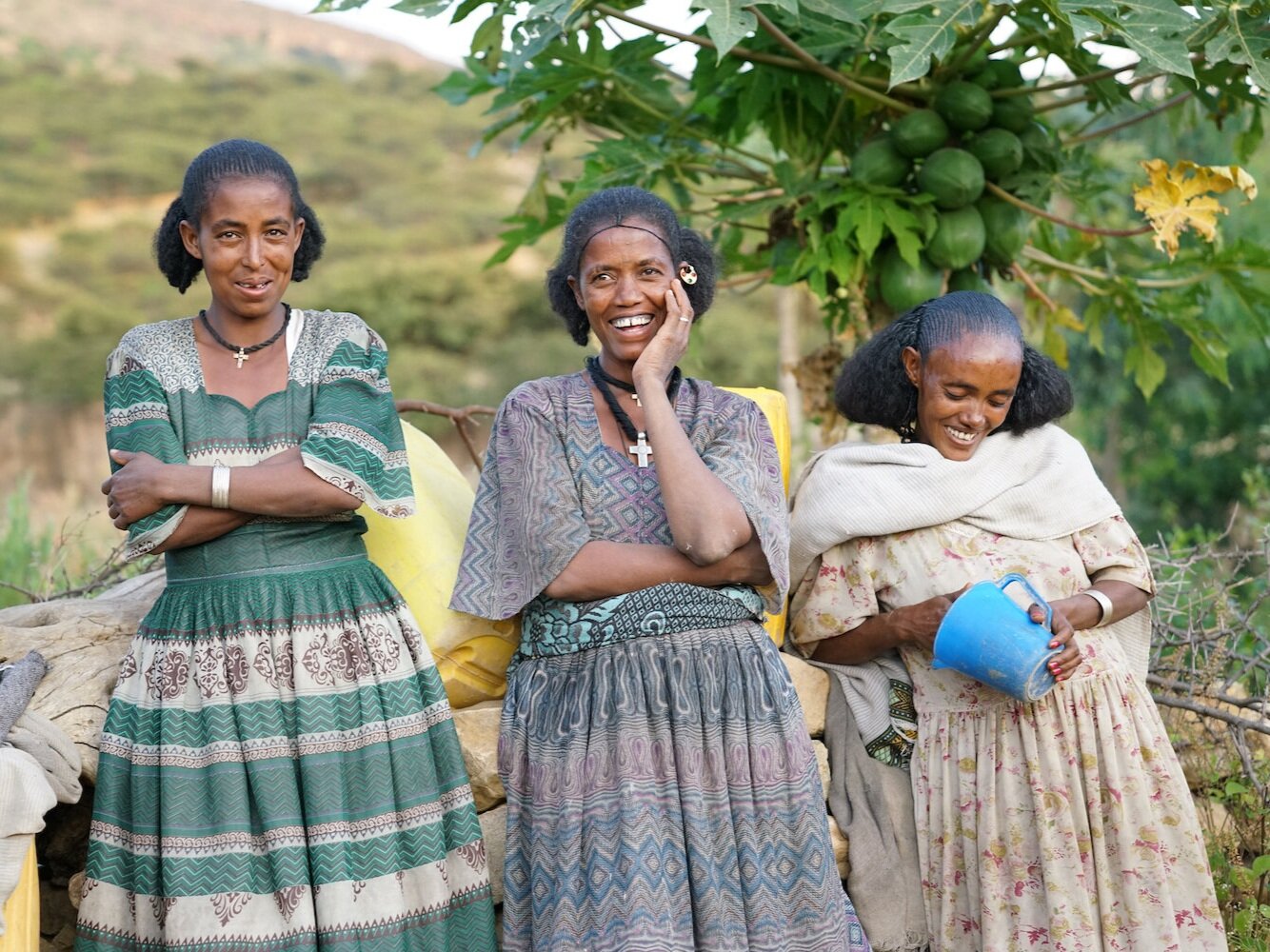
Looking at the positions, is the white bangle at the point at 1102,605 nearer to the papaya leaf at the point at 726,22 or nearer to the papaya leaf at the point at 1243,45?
the papaya leaf at the point at 1243,45

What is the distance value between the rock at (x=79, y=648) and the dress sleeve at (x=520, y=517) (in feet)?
2.63

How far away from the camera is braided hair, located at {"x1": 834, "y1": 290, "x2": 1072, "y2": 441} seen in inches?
124

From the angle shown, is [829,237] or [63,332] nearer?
[829,237]

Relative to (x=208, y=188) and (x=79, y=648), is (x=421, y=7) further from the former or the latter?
(x=79, y=648)

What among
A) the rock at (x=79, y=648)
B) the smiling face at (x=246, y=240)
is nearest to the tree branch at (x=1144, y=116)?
the smiling face at (x=246, y=240)

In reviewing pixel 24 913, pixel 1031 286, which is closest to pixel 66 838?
pixel 24 913

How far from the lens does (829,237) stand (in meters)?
3.80

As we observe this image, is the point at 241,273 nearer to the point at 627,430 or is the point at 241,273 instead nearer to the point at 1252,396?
the point at 627,430

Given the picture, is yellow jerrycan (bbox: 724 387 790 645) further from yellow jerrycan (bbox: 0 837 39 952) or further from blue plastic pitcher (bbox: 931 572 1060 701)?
yellow jerrycan (bbox: 0 837 39 952)

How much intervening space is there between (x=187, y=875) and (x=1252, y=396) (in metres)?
11.7

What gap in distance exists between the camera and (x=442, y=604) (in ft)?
10.1

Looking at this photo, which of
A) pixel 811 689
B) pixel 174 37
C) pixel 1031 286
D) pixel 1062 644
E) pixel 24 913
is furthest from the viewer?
pixel 174 37

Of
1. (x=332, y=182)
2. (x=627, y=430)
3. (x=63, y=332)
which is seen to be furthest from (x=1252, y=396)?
(x=332, y=182)

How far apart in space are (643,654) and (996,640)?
723 mm
